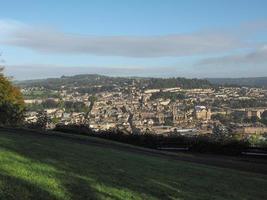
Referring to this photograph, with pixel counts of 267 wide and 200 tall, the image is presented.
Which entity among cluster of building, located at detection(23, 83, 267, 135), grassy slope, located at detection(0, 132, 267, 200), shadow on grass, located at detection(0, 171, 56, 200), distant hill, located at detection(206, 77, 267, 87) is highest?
shadow on grass, located at detection(0, 171, 56, 200)

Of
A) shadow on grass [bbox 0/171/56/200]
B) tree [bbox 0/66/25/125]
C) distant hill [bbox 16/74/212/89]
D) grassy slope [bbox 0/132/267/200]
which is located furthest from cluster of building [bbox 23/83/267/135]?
shadow on grass [bbox 0/171/56/200]

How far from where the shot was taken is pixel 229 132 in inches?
1558

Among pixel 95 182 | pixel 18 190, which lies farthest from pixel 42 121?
pixel 18 190

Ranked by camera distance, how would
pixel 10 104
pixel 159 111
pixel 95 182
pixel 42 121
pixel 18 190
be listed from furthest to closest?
1. pixel 159 111
2. pixel 10 104
3. pixel 42 121
4. pixel 95 182
5. pixel 18 190

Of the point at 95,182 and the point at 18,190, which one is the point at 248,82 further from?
the point at 18,190

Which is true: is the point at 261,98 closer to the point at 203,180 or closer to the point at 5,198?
the point at 203,180

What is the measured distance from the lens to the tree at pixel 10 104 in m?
45.9

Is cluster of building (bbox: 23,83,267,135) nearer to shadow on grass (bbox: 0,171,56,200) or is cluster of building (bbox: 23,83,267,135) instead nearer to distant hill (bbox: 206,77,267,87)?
distant hill (bbox: 206,77,267,87)

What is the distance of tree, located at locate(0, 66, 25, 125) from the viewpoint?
45938mm

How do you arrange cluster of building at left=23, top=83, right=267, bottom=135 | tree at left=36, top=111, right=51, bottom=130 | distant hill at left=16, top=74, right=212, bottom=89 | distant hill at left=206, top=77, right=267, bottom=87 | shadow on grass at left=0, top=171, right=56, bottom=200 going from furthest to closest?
distant hill at left=16, top=74, right=212, bottom=89 < distant hill at left=206, top=77, right=267, bottom=87 < cluster of building at left=23, top=83, right=267, bottom=135 < tree at left=36, top=111, right=51, bottom=130 < shadow on grass at left=0, top=171, right=56, bottom=200

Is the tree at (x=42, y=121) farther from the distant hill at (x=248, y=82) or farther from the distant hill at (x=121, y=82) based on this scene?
the distant hill at (x=248, y=82)

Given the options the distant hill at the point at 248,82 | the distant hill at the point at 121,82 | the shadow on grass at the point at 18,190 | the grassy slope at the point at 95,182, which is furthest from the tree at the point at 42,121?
the distant hill at the point at 248,82

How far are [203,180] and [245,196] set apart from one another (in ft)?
7.65

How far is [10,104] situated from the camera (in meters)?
47.3
